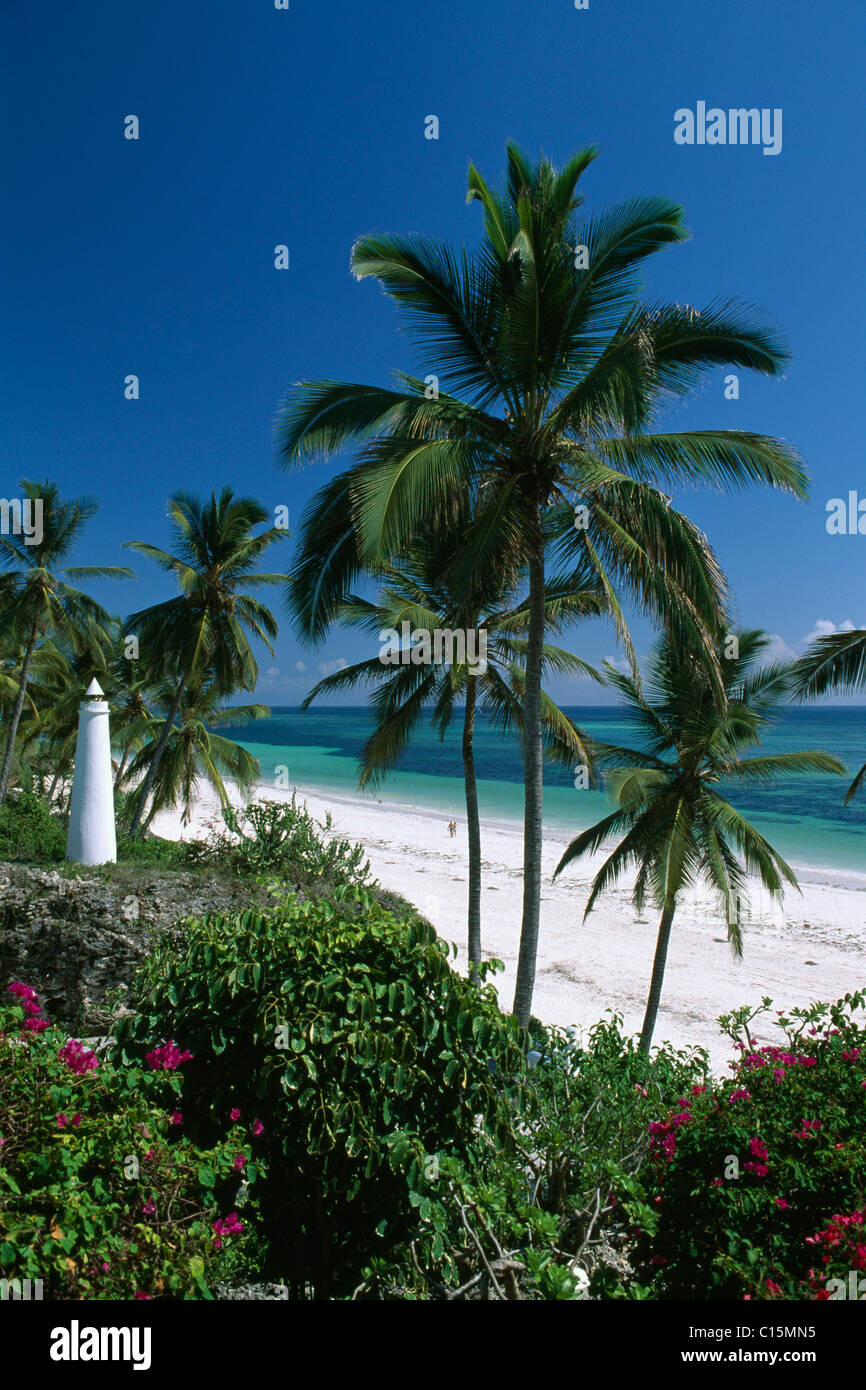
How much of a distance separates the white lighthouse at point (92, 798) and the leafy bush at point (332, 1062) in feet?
30.3

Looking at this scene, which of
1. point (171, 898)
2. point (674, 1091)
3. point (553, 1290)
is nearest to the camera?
point (553, 1290)

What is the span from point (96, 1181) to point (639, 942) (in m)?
19.3

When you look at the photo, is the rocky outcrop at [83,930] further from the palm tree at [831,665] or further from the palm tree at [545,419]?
the palm tree at [831,665]

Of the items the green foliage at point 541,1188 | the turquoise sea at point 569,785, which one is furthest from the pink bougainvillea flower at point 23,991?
the turquoise sea at point 569,785

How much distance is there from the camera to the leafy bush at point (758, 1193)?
2908mm

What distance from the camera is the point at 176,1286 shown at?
2453 mm

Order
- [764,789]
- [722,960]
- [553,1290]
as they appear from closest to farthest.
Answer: [553,1290] → [722,960] → [764,789]

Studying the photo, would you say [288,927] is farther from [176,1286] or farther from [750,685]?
[750,685]

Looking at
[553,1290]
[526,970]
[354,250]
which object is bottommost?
[526,970]

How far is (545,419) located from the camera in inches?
333

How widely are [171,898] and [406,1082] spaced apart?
8.09m

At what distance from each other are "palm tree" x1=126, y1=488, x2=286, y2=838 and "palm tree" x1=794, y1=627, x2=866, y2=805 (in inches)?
460

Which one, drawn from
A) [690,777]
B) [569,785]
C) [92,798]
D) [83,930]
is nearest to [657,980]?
[690,777]
